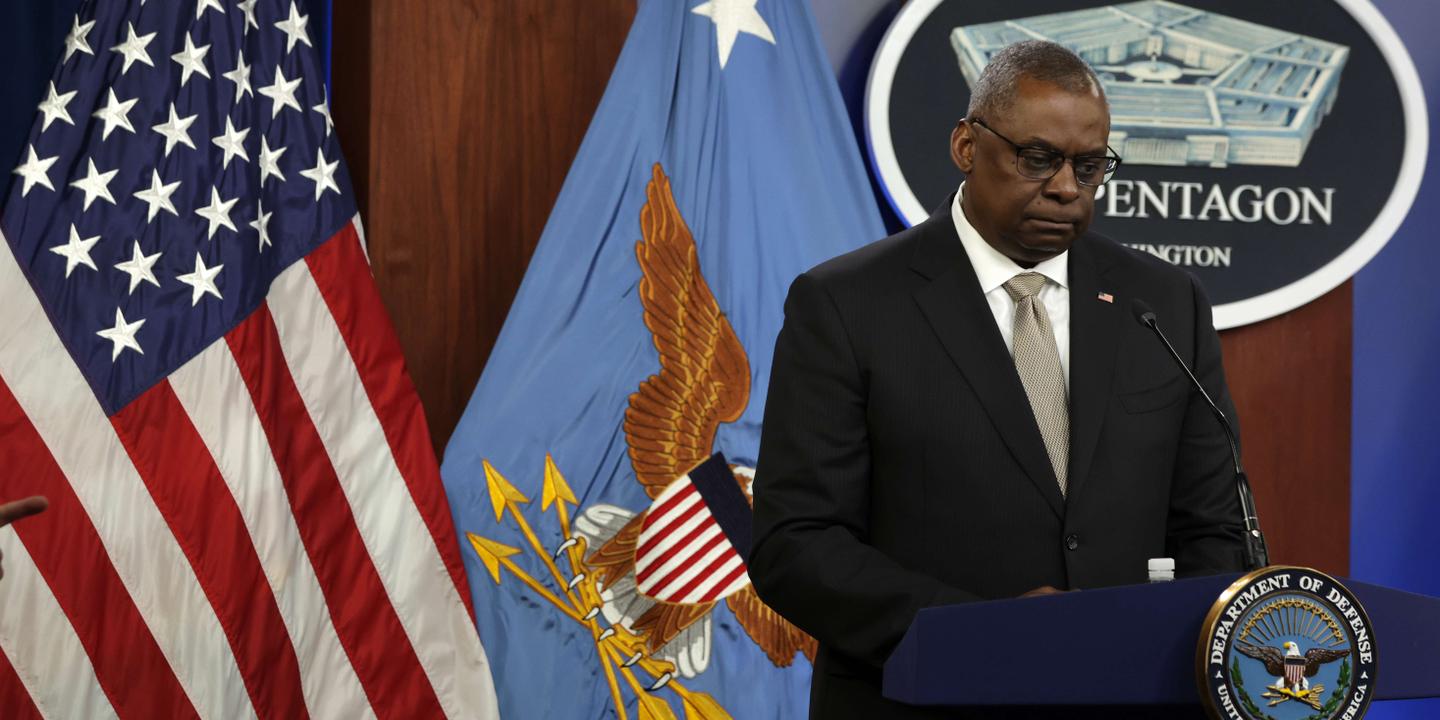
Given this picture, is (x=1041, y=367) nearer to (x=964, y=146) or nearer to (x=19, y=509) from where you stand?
(x=964, y=146)

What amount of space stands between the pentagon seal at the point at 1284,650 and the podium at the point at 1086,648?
23 millimetres

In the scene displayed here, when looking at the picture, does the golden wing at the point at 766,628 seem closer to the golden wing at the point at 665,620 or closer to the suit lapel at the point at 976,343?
the golden wing at the point at 665,620

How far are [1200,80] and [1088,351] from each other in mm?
1940

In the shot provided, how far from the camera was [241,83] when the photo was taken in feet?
9.21

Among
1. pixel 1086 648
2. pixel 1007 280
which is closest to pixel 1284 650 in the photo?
pixel 1086 648

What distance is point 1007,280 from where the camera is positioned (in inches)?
67.6

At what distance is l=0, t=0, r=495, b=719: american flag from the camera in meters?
2.55

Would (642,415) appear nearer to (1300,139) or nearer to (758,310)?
(758,310)

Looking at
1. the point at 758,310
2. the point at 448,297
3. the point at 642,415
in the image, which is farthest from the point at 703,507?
the point at 448,297

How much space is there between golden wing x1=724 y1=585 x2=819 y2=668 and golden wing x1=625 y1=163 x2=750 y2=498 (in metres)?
→ 0.26

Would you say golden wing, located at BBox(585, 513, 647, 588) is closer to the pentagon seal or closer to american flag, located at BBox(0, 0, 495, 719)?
american flag, located at BBox(0, 0, 495, 719)

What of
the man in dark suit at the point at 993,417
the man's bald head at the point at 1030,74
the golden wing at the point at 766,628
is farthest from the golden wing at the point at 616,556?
the man's bald head at the point at 1030,74

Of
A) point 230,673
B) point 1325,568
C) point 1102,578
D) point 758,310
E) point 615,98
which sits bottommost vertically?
point 1325,568

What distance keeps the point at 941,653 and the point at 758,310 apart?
169cm
